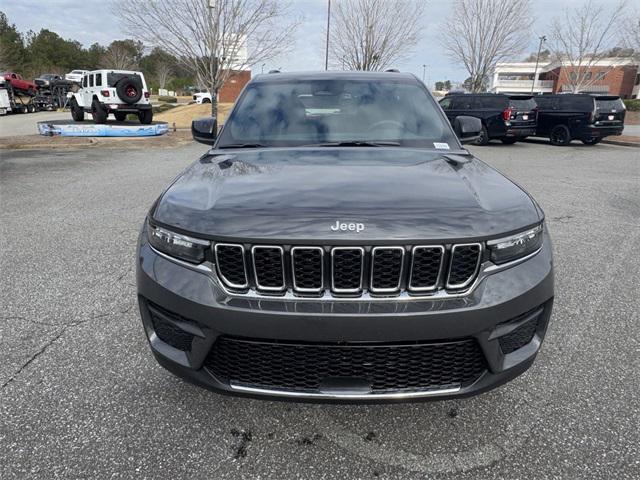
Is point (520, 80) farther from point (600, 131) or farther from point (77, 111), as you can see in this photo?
→ point (77, 111)

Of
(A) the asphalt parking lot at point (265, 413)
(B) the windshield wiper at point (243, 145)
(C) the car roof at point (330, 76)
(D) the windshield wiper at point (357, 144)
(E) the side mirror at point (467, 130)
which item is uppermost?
(C) the car roof at point (330, 76)

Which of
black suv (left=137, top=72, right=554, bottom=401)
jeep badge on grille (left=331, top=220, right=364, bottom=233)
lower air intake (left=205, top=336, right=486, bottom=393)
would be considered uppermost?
jeep badge on grille (left=331, top=220, right=364, bottom=233)

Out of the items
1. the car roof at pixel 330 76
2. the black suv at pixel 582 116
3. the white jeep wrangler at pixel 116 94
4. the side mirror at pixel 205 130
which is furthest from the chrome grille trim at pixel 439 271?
the white jeep wrangler at pixel 116 94

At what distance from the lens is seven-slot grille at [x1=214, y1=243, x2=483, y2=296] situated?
5.74 ft

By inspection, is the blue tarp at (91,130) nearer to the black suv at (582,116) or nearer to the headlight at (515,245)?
the black suv at (582,116)

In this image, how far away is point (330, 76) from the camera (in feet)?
11.7

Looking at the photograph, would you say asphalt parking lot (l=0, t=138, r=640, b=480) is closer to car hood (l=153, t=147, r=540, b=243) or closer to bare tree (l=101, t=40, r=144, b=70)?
car hood (l=153, t=147, r=540, b=243)

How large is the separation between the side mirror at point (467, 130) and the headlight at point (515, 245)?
1629 millimetres

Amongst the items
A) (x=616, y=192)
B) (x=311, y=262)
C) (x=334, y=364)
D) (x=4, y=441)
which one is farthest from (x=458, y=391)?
(x=616, y=192)

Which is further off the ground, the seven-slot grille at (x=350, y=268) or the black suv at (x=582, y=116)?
the black suv at (x=582, y=116)

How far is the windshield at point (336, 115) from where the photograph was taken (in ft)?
9.83

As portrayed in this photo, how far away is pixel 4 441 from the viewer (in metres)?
2.09

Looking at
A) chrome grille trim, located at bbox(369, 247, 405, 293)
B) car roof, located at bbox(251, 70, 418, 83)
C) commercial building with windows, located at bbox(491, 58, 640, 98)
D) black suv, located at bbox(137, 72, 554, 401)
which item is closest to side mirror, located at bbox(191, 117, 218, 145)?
car roof, located at bbox(251, 70, 418, 83)

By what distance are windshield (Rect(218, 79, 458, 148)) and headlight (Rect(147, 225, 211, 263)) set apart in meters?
1.15
